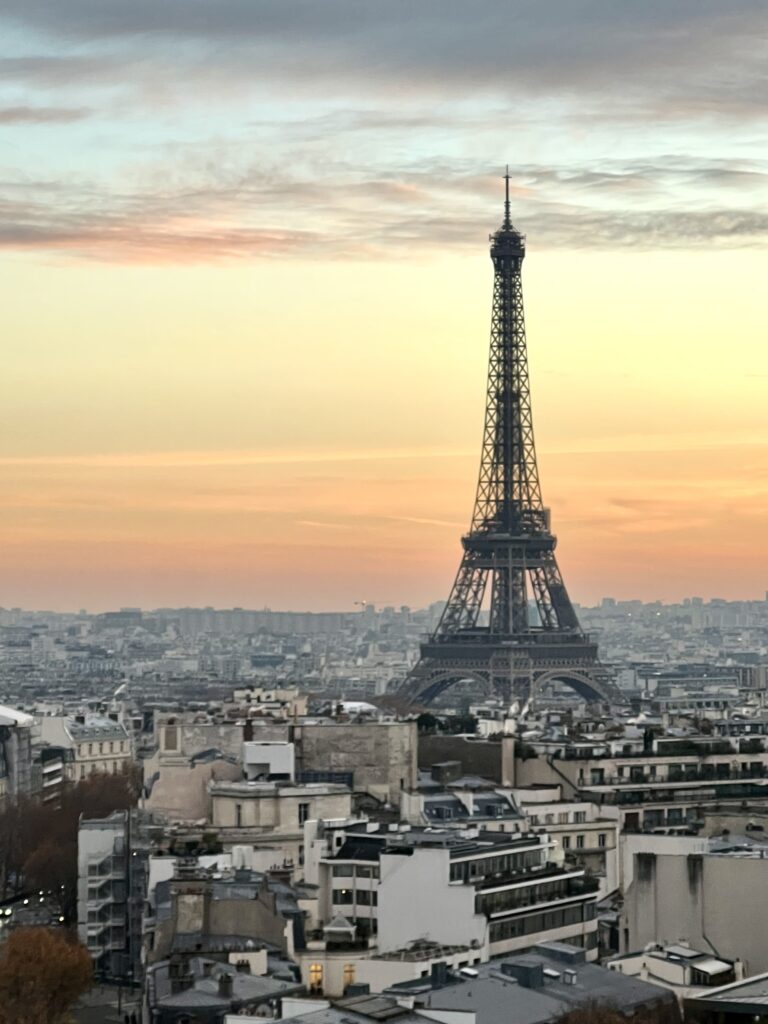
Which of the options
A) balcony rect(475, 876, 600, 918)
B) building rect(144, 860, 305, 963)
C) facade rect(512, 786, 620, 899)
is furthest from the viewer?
facade rect(512, 786, 620, 899)

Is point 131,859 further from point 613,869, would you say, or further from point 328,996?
point 328,996

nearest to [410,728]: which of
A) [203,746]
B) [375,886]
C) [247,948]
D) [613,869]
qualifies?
[203,746]

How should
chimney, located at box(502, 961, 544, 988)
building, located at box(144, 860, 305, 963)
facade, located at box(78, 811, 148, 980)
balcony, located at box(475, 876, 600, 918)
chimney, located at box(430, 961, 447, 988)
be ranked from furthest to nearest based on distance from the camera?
facade, located at box(78, 811, 148, 980) → balcony, located at box(475, 876, 600, 918) → building, located at box(144, 860, 305, 963) → chimney, located at box(502, 961, 544, 988) → chimney, located at box(430, 961, 447, 988)

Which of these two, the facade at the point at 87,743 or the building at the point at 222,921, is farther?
the facade at the point at 87,743

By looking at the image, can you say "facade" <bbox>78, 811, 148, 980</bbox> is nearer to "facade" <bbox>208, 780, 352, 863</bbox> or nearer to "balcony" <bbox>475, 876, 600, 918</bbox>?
"facade" <bbox>208, 780, 352, 863</bbox>

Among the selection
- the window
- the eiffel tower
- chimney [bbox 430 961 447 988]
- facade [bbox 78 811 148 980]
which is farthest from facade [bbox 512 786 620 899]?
the eiffel tower

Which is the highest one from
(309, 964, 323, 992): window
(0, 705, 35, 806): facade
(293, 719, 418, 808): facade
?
(0, 705, 35, 806): facade

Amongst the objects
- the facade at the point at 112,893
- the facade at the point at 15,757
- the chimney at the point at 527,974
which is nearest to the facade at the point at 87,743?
the facade at the point at 15,757

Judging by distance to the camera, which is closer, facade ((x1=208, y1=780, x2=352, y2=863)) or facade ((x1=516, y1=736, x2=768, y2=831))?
facade ((x1=208, y1=780, x2=352, y2=863))

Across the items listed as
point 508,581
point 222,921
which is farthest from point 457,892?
point 508,581

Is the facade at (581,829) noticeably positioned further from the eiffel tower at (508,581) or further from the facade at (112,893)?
the eiffel tower at (508,581)
